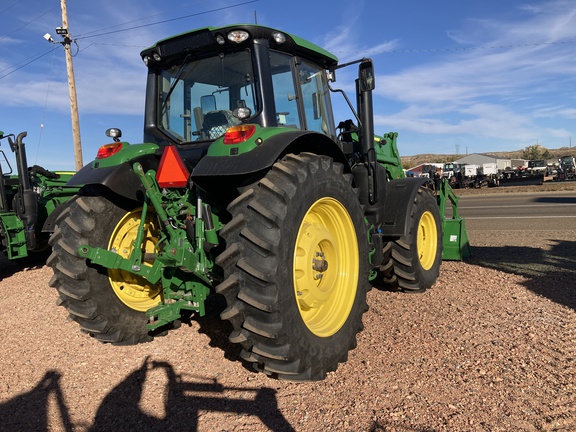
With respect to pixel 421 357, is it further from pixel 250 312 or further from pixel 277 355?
pixel 250 312

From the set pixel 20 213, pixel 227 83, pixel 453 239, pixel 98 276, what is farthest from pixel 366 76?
pixel 20 213

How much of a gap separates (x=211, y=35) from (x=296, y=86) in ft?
2.95

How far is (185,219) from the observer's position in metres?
3.55

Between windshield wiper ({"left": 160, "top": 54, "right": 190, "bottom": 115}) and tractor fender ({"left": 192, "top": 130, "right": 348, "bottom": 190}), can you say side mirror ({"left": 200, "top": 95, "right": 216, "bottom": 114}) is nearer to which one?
windshield wiper ({"left": 160, "top": 54, "right": 190, "bottom": 115})

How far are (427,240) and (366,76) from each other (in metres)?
2.67

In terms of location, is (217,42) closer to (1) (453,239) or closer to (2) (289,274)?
(2) (289,274)

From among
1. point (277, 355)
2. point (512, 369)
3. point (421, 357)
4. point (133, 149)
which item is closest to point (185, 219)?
point (133, 149)

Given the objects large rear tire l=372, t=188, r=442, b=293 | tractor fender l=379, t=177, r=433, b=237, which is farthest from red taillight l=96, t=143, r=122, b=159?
large rear tire l=372, t=188, r=442, b=293

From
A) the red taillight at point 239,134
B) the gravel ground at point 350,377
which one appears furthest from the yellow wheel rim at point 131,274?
the red taillight at point 239,134

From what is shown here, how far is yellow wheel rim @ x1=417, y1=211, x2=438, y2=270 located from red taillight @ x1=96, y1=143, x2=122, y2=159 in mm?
3715

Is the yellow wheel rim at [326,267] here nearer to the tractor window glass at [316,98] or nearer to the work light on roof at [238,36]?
the tractor window glass at [316,98]

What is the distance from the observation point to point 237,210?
288 centimetres

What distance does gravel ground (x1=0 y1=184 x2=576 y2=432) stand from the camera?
2.74 meters

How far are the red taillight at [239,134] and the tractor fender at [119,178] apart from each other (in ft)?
3.38
